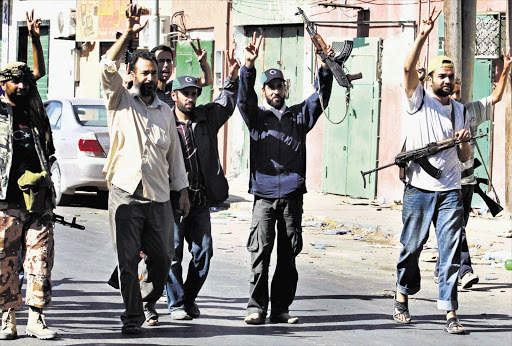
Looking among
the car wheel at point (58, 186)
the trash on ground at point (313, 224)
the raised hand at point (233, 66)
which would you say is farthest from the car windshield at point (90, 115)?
the raised hand at point (233, 66)

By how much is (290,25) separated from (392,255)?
8532 mm

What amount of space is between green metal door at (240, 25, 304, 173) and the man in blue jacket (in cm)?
1156

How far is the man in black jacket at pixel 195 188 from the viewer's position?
789 cm

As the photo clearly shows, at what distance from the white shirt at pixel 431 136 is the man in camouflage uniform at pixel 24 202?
9.21 feet

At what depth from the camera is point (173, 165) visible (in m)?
7.42

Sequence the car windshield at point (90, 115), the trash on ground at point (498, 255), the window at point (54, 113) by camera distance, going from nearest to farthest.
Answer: the trash on ground at point (498, 255) → the car windshield at point (90, 115) → the window at point (54, 113)

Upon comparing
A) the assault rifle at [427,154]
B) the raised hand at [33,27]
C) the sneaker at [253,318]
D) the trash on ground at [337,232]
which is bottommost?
the trash on ground at [337,232]

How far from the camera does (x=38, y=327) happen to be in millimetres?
7027

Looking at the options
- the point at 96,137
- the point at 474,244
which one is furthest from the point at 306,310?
the point at 96,137

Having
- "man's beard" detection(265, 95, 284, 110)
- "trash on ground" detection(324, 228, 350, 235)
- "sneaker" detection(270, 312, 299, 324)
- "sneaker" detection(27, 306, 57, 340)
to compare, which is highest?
"man's beard" detection(265, 95, 284, 110)

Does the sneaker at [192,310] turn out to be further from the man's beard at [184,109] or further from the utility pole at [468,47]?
the utility pole at [468,47]

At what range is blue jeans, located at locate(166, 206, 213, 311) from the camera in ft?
25.8

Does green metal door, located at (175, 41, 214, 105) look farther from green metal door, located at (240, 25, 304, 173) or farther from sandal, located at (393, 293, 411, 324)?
sandal, located at (393, 293, 411, 324)

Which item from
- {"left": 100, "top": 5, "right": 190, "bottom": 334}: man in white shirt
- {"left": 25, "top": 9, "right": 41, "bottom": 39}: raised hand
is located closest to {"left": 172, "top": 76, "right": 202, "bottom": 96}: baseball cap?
{"left": 100, "top": 5, "right": 190, "bottom": 334}: man in white shirt
